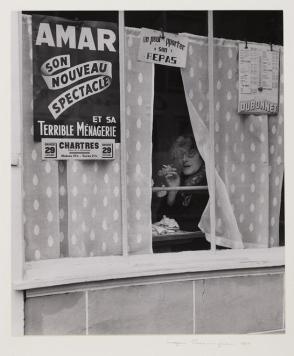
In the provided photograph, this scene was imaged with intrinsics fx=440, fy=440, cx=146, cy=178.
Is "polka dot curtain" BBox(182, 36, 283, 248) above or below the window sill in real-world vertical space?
above

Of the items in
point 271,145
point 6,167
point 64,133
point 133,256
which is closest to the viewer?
point 6,167

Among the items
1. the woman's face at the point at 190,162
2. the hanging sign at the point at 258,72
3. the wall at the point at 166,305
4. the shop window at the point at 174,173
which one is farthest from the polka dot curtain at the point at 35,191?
the hanging sign at the point at 258,72

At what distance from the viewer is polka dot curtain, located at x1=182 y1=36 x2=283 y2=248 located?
3443mm

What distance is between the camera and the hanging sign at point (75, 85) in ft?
10.1

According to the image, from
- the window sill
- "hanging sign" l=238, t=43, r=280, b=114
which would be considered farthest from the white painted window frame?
"hanging sign" l=238, t=43, r=280, b=114

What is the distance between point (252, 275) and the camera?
3.45 meters

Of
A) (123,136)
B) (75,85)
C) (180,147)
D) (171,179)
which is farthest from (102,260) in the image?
(75,85)

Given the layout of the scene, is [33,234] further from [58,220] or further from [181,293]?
[181,293]

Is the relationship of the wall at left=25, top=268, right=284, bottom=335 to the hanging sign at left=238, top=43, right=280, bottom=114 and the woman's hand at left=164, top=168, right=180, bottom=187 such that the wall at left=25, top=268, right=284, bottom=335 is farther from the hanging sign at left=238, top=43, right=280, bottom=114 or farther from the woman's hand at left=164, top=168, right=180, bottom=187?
the hanging sign at left=238, top=43, right=280, bottom=114

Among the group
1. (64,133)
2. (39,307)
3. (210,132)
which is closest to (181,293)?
(39,307)

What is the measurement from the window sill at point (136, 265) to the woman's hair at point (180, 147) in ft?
Answer: 2.43

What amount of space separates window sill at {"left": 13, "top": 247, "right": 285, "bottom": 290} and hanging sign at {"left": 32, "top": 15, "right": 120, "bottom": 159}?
775mm
